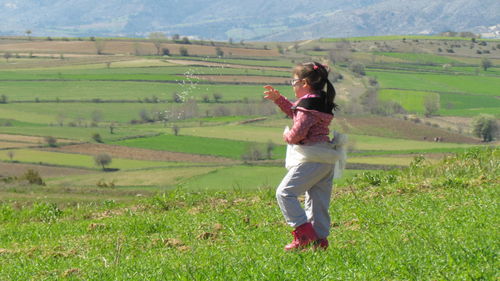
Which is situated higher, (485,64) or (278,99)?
(278,99)

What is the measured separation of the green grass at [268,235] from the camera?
7043mm

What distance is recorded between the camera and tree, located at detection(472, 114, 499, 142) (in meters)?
65.1

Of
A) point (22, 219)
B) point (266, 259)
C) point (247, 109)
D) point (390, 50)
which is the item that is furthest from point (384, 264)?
point (390, 50)

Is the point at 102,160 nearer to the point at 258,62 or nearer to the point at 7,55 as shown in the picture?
the point at 258,62

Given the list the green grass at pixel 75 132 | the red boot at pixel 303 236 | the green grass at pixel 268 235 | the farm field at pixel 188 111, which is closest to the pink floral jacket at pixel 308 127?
the red boot at pixel 303 236

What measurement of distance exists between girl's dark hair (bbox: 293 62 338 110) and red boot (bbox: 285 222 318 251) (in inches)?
58.2

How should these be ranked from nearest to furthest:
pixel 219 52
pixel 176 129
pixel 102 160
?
1. pixel 102 160
2. pixel 176 129
3. pixel 219 52

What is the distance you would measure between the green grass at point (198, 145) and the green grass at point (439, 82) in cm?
3596

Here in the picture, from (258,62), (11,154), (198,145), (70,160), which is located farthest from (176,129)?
(258,62)

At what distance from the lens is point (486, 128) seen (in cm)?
6531

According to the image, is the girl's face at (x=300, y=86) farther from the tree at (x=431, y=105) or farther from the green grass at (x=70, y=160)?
the tree at (x=431, y=105)

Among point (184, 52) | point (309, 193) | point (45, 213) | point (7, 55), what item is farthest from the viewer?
point (7, 55)

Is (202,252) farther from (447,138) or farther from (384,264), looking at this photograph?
(447,138)

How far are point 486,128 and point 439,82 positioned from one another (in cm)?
3764
